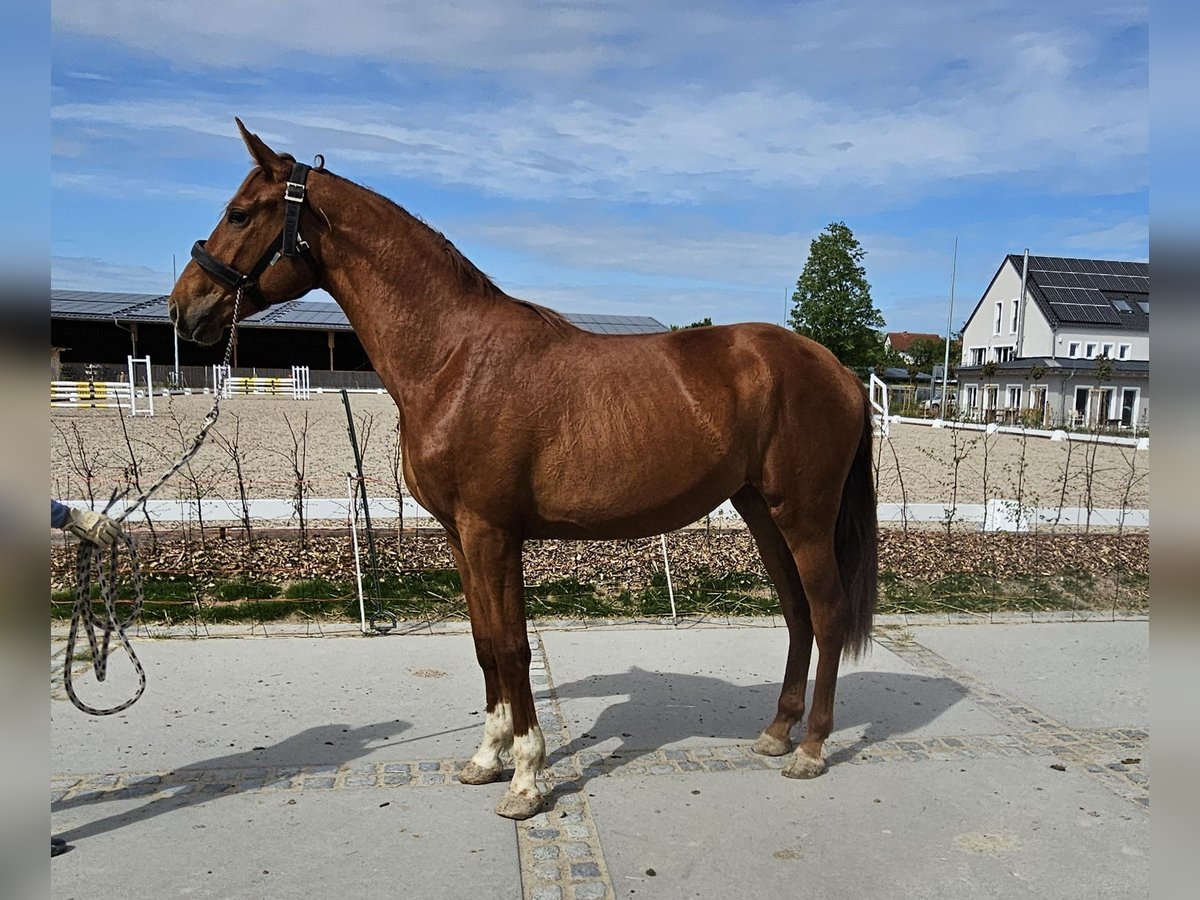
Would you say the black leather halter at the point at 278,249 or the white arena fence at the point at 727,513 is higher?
the black leather halter at the point at 278,249

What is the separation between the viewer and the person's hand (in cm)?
252

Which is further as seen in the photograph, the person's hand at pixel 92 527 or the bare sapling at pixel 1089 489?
the bare sapling at pixel 1089 489

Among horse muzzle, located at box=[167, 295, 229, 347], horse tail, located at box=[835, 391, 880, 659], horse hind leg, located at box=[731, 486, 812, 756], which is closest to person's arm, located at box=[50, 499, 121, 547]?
horse muzzle, located at box=[167, 295, 229, 347]

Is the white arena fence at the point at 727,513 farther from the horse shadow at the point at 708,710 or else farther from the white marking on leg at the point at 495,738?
the white marking on leg at the point at 495,738

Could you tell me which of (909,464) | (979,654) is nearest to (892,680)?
(979,654)

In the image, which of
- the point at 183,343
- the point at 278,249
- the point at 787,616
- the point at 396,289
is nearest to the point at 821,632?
the point at 787,616

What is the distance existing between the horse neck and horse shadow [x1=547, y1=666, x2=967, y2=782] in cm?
192

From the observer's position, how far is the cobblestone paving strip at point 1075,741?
343cm

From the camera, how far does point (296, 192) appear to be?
9.96ft

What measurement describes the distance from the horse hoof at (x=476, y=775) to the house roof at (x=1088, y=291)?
46.9m

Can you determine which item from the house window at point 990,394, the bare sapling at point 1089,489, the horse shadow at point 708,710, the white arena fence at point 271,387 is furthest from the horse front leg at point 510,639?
the house window at point 990,394

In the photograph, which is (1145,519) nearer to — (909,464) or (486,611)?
(909,464)

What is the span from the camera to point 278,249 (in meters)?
3.10
